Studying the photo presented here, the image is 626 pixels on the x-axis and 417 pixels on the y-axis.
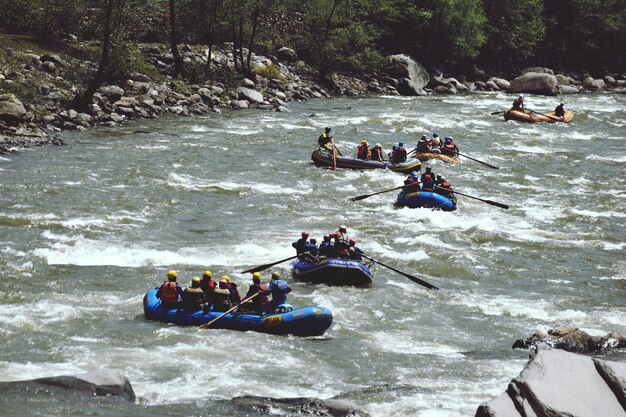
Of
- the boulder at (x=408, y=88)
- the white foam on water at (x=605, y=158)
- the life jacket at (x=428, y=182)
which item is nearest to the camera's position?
the life jacket at (x=428, y=182)

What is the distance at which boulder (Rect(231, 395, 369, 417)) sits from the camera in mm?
10117

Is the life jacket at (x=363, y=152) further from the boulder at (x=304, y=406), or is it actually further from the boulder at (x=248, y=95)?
the boulder at (x=304, y=406)

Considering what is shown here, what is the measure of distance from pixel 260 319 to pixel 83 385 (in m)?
4.07

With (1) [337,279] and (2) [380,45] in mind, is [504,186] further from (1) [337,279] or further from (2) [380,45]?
(2) [380,45]

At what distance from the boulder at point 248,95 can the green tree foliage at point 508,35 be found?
23635 millimetres

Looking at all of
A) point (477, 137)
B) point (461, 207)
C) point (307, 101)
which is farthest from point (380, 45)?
point (461, 207)

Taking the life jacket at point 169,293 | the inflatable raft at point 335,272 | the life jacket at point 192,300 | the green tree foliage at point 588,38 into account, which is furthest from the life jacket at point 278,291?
the green tree foliage at point 588,38

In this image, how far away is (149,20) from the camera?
44.5m

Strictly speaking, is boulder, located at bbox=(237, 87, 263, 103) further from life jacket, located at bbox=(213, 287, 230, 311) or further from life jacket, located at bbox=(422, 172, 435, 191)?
life jacket, located at bbox=(213, 287, 230, 311)

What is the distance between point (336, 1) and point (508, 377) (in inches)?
1478

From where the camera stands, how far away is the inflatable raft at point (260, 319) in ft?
45.0

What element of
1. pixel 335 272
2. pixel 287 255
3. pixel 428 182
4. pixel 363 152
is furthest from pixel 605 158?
pixel 335 272

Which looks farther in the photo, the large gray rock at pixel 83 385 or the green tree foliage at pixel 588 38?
the green tree foliage at pixel 588 38

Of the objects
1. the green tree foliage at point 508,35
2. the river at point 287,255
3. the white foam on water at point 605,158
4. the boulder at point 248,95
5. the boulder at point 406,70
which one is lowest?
the river at point 287,255
